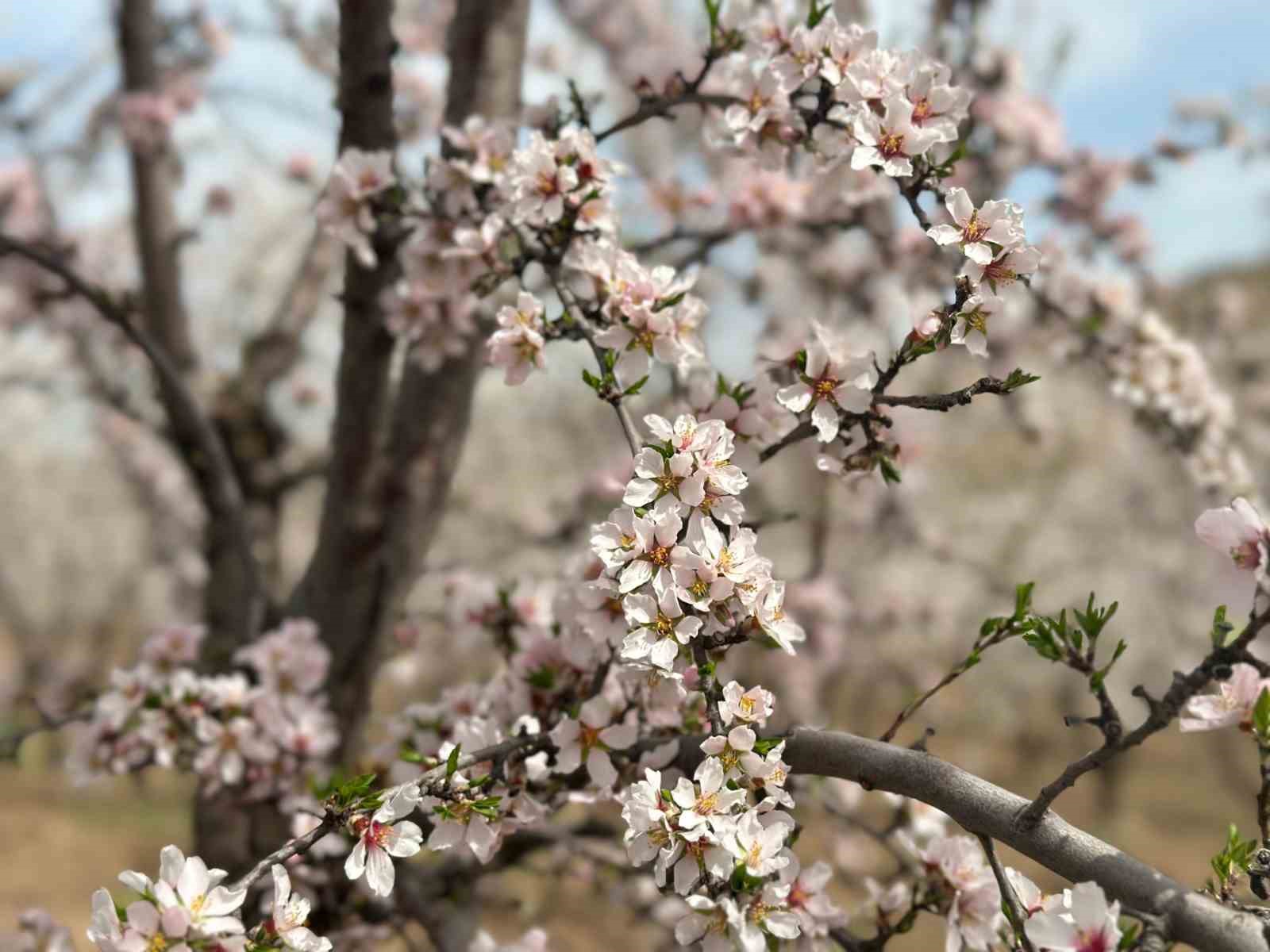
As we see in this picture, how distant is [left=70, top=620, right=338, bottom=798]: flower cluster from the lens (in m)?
1.87

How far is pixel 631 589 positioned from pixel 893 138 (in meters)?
0.78

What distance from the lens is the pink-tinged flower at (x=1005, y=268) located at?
1276mm

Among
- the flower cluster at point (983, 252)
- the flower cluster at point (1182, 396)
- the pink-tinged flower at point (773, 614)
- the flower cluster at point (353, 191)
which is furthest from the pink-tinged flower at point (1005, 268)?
the flower cluster at point (1182, 396)

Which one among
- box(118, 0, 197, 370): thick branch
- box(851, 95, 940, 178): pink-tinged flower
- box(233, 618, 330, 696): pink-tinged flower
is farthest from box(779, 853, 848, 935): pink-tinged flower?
box(118, 0, 197, 370): thick branch

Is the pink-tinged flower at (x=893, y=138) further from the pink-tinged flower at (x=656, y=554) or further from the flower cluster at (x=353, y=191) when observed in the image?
the flower cluster at (x=353, y=191)

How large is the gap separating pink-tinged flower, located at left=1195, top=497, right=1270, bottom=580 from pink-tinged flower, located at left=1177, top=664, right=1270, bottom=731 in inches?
6.4

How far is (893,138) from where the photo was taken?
55.0 inches

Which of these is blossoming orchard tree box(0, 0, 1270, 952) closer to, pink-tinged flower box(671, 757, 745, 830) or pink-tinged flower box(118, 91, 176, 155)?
pink-tinged flower box(671, 757, 745, 830)

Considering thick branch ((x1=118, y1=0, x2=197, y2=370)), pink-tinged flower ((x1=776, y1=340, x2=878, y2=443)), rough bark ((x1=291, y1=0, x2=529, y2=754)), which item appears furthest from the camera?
thick branch ((x1=118, y1=0, x2=197, y2=370))

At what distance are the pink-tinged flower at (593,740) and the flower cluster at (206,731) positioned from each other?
83 cm

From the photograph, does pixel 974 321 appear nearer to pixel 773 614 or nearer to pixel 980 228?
pixel 980 228

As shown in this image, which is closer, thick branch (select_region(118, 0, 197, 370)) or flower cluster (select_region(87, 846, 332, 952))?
flower cluster (select_region(87, 846, 332, 952))

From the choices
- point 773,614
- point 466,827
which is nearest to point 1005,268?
point 773,614

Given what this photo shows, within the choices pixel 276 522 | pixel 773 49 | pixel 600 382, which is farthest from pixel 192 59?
pixel 600 382
